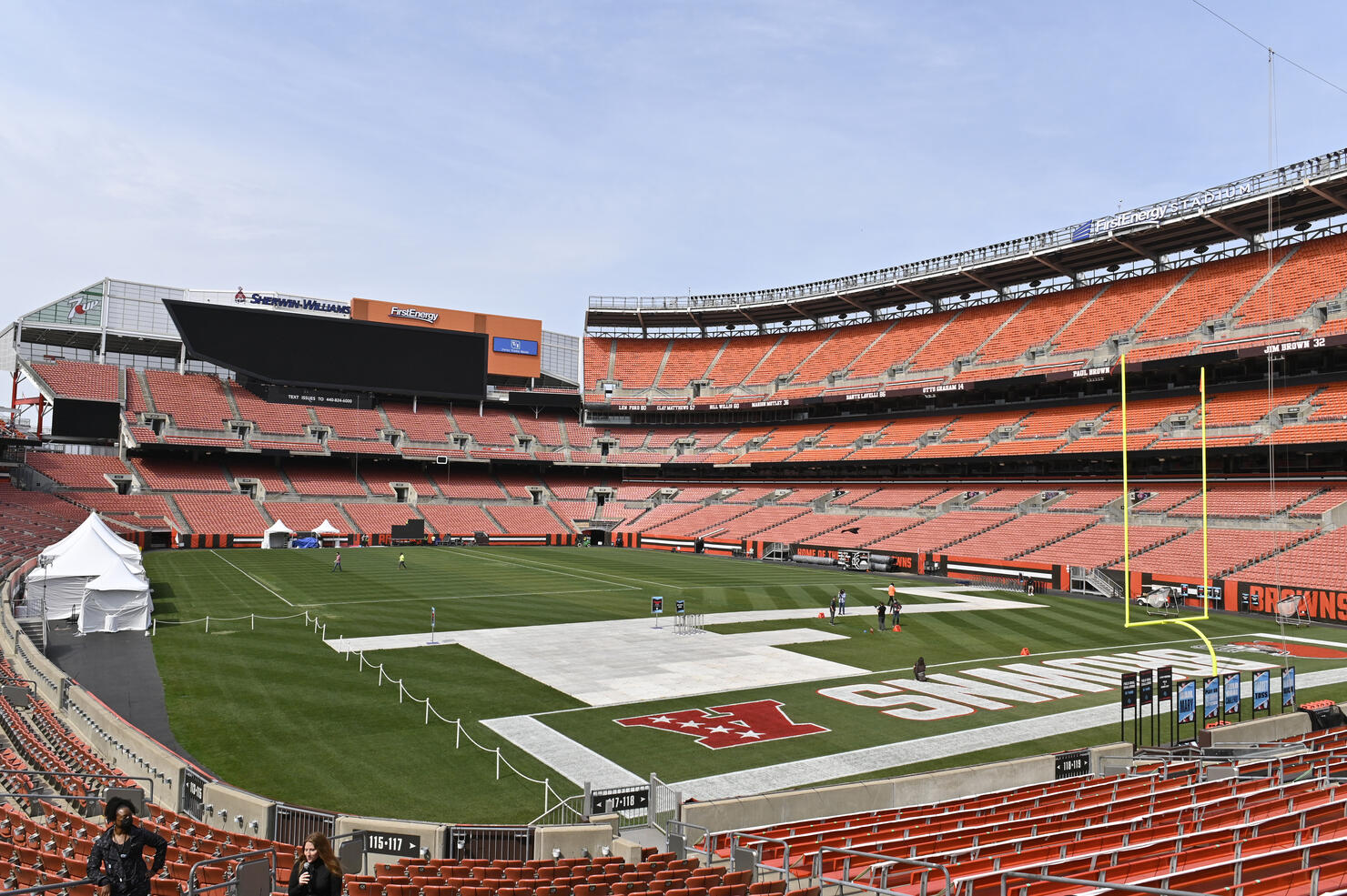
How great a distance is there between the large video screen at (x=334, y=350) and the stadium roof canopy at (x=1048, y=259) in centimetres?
1673

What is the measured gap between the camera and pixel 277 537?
66188 millimetres

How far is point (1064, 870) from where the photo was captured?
836 cm

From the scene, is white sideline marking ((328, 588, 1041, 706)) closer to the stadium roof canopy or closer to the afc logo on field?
the afc logo on field

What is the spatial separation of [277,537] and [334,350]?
1001 inches

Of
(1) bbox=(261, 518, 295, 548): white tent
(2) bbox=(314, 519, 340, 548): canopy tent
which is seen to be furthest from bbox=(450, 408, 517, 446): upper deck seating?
(1) bbox=(261, 518, 295, 548): white tent

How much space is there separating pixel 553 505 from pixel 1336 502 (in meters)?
65.5

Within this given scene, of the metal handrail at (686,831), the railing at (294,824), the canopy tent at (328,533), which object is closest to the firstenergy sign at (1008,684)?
the metal handrail at (686,831)

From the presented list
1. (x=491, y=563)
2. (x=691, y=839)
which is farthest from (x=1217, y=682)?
(x=491, y=563)

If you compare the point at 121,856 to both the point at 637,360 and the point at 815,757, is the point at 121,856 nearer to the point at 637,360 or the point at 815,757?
the point at 815,757

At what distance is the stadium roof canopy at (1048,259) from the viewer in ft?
174

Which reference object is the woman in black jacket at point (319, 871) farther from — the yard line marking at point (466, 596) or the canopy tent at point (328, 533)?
the canopy tent at point (328, 533)

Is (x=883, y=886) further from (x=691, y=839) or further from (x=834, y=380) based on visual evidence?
(x=834, y=380)

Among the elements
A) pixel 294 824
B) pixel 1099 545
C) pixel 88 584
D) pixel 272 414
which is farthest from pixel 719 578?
pixel 272 414


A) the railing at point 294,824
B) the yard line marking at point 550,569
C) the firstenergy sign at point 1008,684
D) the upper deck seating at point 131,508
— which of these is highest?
Answer: the upper deck seating at point 131,508
